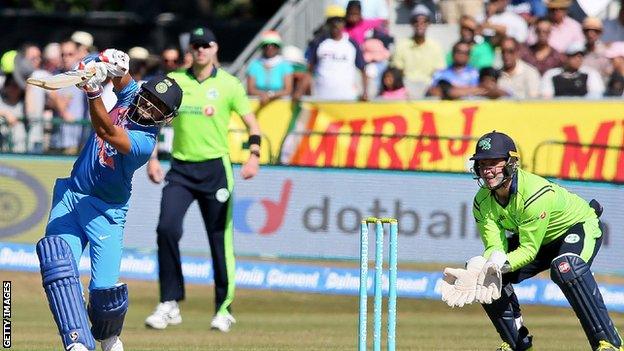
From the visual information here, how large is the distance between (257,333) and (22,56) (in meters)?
8.47

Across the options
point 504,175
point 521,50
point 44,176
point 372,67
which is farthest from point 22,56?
point 504,175

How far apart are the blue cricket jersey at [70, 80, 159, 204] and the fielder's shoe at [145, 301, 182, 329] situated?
12.2 feet

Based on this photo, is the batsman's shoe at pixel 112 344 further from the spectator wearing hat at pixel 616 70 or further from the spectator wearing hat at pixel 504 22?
the spectator wearing hat at pixel 504 22

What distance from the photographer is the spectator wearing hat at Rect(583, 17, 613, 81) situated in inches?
751

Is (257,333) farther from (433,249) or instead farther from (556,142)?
(556,142)

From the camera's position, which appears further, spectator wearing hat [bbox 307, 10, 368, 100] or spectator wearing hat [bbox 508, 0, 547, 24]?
spectator wearing hat [bbox 508, 0, 547, 24]

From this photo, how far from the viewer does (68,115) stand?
19109 mm

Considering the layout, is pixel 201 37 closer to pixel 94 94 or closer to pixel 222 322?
pixel 222 322

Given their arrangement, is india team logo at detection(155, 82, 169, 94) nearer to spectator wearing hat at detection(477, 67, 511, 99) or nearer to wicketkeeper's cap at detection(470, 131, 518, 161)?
wicketkeeper's cap at detection(470, 131, 518, 161)

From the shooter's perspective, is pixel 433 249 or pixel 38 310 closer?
pixel 38 310

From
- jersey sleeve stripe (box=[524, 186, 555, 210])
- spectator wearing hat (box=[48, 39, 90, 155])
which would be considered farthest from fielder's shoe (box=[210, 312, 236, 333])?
spectator wearing hat (box=[48, 39, 90, 155])

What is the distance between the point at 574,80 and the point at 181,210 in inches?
270

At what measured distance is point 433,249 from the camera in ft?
53.8

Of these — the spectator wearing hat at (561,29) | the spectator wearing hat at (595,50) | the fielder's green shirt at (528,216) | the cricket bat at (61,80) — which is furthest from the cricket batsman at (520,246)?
the spectator wearing hat at (561,29)
